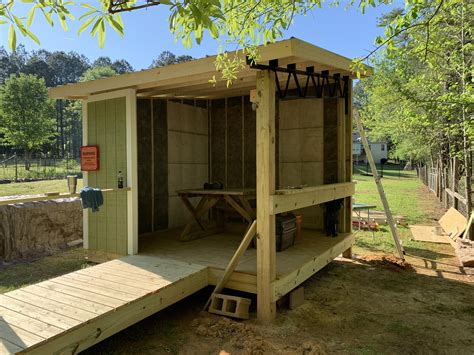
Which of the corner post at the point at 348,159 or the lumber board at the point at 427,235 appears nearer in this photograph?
the corner post at the point at 348,159

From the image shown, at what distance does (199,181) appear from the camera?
7.41 m

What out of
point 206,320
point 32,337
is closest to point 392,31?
point 206,320

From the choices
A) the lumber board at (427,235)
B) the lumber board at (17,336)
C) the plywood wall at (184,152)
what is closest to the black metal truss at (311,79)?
the plywood wall at (184,152)

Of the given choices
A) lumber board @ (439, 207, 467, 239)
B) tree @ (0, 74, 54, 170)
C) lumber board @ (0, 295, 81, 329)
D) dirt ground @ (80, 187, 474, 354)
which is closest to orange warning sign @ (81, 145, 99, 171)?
lumber board @ (0, 295, 81, 329)

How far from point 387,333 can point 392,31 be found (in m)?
2.86

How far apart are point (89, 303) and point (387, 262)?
4.76 metres

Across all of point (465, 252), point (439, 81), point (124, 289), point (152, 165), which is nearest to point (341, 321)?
point (124, 289)

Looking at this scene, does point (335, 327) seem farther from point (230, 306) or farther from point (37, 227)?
point (37, 227)

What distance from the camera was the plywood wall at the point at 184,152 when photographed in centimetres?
676

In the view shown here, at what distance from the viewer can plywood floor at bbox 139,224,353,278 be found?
4.43m

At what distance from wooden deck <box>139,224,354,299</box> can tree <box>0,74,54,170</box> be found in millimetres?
25975

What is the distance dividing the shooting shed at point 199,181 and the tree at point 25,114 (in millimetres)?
25079

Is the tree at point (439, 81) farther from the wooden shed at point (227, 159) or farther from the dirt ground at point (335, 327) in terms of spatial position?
the dirt ground at point (335, 327)


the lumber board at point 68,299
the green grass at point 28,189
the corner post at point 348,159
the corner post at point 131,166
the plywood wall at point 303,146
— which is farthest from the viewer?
the green grass at point 28,189
